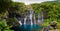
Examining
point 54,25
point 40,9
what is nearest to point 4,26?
point 40,9

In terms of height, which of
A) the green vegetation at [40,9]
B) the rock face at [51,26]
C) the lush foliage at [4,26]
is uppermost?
the green vegetation at [40,9]

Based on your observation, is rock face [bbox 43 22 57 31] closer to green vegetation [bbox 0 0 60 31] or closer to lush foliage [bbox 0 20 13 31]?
green vegetation [bbox 0 0 60 31]

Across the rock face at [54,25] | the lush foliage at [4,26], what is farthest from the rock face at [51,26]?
the lush foliage at [4,26]

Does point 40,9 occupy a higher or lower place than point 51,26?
higher

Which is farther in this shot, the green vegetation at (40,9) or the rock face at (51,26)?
the green vegetation at (40,9)

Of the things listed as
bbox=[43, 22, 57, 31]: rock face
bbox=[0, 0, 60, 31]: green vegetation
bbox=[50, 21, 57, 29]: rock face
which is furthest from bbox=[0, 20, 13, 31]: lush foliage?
bbox=[50, 21, 57, 29]: rock face

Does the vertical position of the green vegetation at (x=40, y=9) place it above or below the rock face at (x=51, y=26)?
above

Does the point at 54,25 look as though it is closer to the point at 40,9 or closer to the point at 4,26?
the point at 40,9

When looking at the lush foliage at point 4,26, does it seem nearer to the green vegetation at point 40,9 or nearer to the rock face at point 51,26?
the green vegetation at point 40,9

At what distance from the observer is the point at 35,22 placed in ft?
15.9

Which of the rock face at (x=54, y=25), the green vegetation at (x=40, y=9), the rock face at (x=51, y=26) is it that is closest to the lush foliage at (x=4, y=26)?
the green vegetation at (x=40, y=9)

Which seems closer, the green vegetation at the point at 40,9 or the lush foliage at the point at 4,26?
the lush foliage at the point at 4,26

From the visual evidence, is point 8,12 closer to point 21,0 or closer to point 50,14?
point 21,0

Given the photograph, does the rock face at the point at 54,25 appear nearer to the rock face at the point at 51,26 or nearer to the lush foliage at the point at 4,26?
the rock face at the point at 51,26
